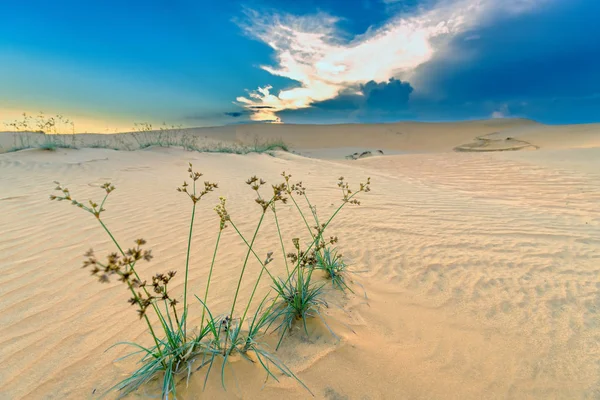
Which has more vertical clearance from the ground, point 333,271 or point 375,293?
point 333,271

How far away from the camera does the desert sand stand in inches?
67.1

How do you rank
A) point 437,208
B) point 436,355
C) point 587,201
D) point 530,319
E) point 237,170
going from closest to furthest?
point 436,355
point 530,319
point 437,208
point 587,201
point 237,170

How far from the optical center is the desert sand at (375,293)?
5.59 feet

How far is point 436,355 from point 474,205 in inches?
188

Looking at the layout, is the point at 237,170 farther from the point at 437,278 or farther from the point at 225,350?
the point at 225,350

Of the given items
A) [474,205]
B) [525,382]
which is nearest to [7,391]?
[525,382]

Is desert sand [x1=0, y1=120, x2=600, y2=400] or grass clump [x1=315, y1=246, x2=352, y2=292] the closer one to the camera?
desert sand [x1=0, y1=120, x2=600, y2=400]

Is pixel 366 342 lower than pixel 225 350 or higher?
lower

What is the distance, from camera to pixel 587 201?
236 inches

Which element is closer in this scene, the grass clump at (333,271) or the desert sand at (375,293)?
the desert sand at (375,293)

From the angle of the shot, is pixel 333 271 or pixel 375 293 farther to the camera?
pixel 333 271

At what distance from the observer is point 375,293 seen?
8.68 feet

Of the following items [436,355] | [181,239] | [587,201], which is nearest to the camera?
[436,355]

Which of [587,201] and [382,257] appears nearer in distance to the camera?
[382,257]
